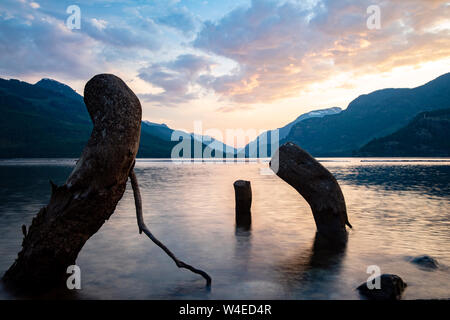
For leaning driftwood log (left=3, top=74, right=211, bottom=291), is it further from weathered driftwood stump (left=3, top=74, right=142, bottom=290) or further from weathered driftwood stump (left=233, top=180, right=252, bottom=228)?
weathered driftwood stump (left=233, top=180, right=252, bottom=228)

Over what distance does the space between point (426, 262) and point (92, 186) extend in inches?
373

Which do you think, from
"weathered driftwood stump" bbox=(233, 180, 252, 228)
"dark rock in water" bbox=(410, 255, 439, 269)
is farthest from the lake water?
"weathered driftwood stump" bbox=(233, 180, 252, 228)

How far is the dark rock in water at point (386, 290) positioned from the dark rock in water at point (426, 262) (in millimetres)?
2680

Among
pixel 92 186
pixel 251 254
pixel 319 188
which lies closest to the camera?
pixel 92 186

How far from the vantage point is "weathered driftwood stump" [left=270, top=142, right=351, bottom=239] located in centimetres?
1149

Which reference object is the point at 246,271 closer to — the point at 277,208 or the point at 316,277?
the point at 316,277

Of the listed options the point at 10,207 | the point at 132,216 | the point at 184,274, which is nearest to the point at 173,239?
the point at 184,274

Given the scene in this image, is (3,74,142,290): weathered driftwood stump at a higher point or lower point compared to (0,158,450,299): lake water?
higher

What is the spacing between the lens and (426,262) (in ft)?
29.9

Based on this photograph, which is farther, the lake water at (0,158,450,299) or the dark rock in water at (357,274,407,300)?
the lake water at (0,158,450,299)

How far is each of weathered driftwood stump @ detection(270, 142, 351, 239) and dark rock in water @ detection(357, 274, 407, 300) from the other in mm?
4543

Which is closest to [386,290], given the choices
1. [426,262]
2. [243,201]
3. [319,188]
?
[426,262]

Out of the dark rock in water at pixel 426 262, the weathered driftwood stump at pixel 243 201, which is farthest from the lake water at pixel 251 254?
the weathered driftwood stump at pixel 243 201

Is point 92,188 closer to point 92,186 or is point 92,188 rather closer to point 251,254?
point 92,186
